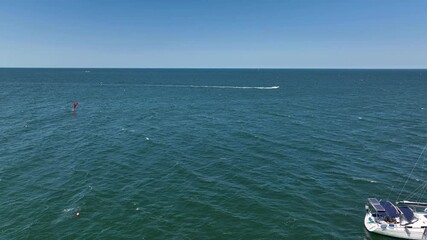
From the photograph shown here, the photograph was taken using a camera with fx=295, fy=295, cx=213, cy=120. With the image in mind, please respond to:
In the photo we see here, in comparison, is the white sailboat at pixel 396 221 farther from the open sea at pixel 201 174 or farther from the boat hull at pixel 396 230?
the open sea at pixel 201 174

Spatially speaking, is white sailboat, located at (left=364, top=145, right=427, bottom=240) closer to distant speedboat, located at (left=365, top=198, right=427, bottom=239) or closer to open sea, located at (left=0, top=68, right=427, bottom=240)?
distant speedboat, located at (left=365, top=198, right=427, bottom=239)

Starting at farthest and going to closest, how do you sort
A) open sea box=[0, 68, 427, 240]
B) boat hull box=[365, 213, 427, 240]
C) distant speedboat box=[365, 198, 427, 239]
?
open sea box=[0, 68, 427, 240]
distant speedboat box=[365, 198, 427, 239]
boat hull box=[365, 213, 427, 240]

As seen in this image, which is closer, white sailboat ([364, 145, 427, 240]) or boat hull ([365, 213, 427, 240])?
boat hull ([365, 213, 427, 240])

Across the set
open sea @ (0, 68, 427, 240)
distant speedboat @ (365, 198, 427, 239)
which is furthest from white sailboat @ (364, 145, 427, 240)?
open sea @ (0, 68, 427, 240)

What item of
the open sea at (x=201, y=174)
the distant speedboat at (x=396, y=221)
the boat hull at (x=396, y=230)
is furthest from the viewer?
the open sea at (x=201, y=174)

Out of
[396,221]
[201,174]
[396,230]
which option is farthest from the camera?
[201,174]

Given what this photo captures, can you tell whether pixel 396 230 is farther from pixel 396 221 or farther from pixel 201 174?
pixel 201 174

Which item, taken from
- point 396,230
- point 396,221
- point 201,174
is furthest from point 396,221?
point 201,174

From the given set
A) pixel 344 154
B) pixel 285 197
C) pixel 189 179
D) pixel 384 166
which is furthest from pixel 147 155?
pixel 384 166

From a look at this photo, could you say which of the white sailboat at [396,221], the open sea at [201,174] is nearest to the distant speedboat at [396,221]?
the white sailboat at [396,221]
